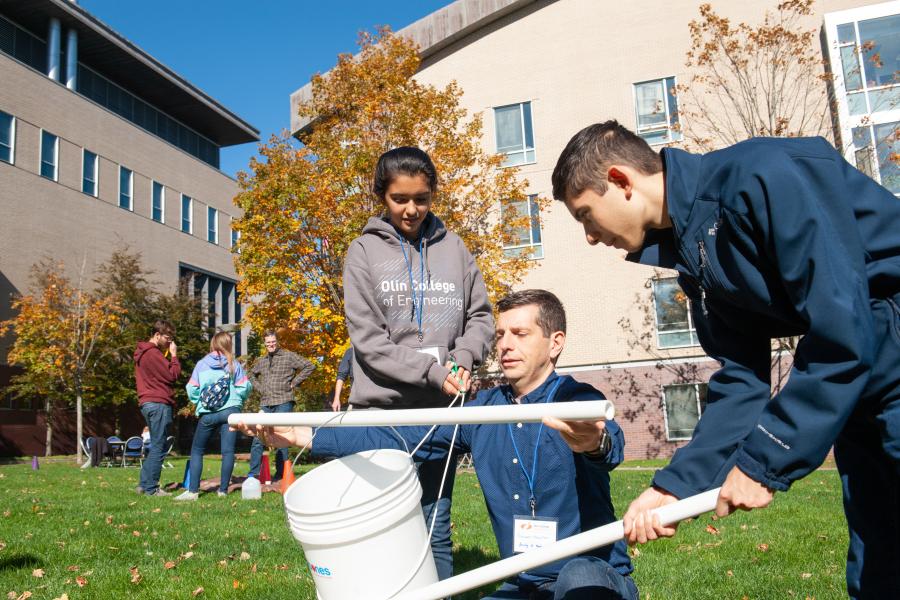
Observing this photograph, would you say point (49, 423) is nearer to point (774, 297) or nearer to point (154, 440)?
point (154, 440)

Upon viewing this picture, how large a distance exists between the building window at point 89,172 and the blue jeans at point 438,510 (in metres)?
32.8

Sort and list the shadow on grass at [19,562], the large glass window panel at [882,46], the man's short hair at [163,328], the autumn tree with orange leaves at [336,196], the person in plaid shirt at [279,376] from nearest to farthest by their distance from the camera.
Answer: the shadow on grass at [19,562] < the man's short hair at [163,328] < the person in plaid shirt at [279,376] < the autumn tree with orange leaves at [336,196] < the large glass window panel at [882,46]

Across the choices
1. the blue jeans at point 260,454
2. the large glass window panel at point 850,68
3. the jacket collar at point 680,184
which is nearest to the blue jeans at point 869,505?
the jacket collar at point 680,184

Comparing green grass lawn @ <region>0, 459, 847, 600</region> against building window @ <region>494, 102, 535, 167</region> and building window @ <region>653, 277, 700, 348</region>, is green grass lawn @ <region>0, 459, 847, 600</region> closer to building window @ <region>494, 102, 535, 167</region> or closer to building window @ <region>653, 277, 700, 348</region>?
building window @ <region>653, 277, 700, 348</region>

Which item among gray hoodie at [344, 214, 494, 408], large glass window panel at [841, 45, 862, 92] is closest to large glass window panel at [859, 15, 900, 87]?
large glass window panel at [841, 45, 862, 92]

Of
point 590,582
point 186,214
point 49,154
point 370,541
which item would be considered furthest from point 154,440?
point 186,214

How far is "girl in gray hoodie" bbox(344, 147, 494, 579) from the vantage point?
3400mm

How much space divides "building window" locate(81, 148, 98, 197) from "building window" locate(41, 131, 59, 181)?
1.43m

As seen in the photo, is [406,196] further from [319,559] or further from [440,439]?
[319,559]

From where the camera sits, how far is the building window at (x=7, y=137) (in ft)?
91.7

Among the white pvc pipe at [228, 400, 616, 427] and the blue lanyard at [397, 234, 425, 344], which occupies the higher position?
the blue lanyard at [397, 234, 425, 344]

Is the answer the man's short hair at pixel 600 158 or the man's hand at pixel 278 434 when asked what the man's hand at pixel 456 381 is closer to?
the man's hand at pixel 278 434

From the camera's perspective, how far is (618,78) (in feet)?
78.3

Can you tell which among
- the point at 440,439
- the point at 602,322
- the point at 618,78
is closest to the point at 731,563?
the point at 440,439
